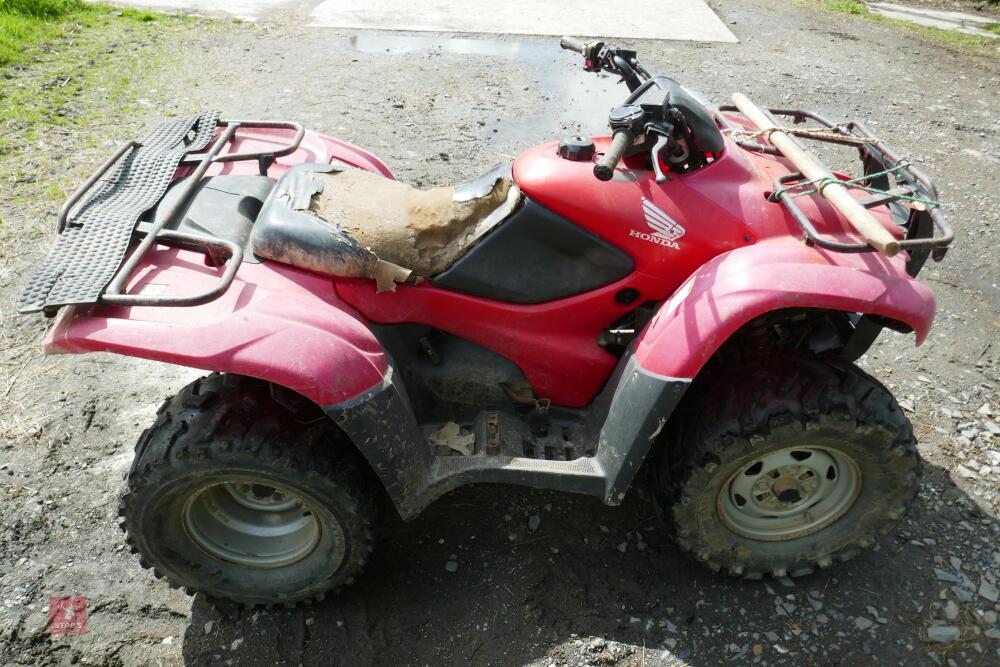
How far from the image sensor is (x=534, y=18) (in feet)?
27.6

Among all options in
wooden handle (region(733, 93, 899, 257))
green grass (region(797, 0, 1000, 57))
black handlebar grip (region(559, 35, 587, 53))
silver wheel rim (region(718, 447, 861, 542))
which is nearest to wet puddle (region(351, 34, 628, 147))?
black handlebar grip (region(559, 35, 587, 53))

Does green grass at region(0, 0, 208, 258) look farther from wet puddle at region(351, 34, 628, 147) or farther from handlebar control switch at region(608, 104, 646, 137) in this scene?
handlebar control switch at region(608, 104, 646, 137)

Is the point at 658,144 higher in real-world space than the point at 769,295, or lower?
higher

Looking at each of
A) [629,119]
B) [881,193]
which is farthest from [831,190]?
[629,119]

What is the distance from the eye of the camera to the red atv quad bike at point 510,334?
210 centimetres

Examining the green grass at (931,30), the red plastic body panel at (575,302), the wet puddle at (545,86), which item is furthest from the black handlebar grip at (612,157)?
the green grass at (931,30)

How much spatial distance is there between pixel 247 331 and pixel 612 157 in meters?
1.15

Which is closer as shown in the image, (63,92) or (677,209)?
(677,209)

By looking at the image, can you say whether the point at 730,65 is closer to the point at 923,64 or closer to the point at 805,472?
the point at 923,64

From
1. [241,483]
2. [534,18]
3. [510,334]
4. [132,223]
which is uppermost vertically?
[132,223]

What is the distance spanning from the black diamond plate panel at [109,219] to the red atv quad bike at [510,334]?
0.04 feet

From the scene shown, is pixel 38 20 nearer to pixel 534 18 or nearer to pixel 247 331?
pixel 534 18

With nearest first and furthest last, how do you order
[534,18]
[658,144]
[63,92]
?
[658,144] < [63,92] < [534,18]

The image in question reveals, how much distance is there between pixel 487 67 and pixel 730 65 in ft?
8.35
